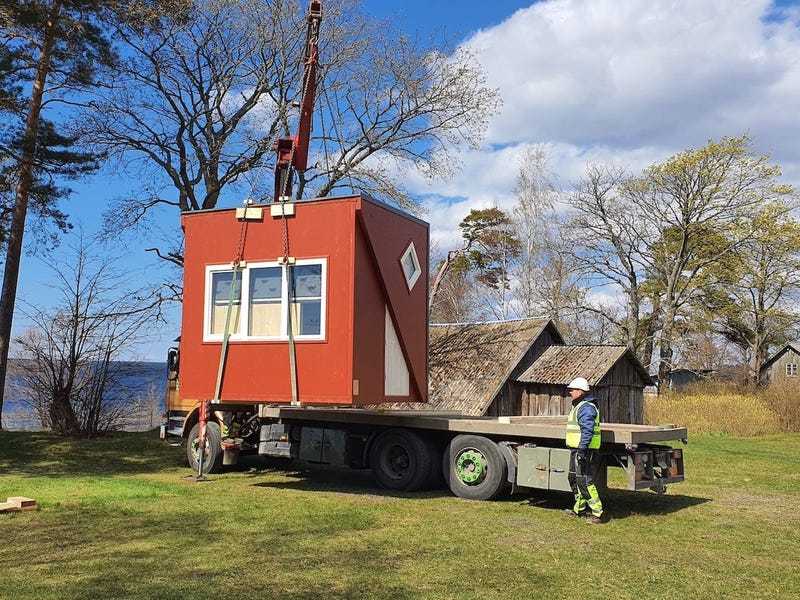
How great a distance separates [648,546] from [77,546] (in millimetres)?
5883

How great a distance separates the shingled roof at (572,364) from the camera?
94.7ft

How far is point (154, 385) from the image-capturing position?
24719 millimetres

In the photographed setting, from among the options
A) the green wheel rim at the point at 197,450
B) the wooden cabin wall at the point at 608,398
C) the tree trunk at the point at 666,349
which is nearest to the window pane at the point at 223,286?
the green wheel rim at the point at 197,450

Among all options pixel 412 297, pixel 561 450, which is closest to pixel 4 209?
pixel 412 297

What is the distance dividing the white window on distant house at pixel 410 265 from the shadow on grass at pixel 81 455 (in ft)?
20.2

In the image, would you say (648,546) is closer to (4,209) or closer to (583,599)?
(583,599)

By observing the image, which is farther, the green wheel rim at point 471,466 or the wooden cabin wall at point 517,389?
the wooden cabin wall at point 517,389

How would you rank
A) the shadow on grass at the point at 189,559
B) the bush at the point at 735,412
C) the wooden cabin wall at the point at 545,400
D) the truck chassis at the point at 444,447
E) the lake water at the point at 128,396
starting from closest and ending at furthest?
the shadow on grass at the point at 189,559, the truck chassis at the point at 444,447, the lake water at the point at 128,396, the wooden cabin wall at the point at 545,400, the bush at the point at 735,412

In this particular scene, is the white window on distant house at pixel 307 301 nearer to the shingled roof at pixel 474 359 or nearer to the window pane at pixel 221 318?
the window pane at pixel 221 318

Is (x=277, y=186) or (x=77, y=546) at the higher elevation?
(x=277, y=186)

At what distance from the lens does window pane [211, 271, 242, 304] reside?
1232 centimetres

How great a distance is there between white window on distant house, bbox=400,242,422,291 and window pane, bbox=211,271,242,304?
259cm

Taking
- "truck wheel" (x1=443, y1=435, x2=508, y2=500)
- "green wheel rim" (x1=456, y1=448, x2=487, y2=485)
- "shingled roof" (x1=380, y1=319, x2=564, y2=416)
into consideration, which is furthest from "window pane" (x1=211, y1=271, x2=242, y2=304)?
"shingled roof" (x1=380, y1=319, x2=564, y2=416)

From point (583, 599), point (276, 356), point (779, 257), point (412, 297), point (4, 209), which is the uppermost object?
point (779, 257)
